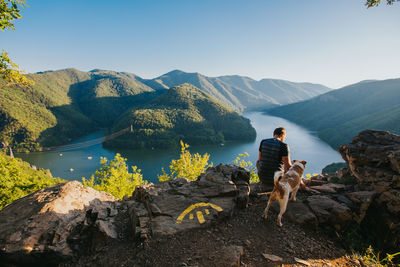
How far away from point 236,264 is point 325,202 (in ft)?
11.6

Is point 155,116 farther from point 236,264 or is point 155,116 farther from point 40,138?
point 236,264

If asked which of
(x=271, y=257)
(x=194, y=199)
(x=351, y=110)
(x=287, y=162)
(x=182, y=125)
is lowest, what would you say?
(x=182, y=125)

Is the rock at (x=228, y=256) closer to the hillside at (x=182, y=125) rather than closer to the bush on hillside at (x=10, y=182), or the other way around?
the bush on hillside at (x=10, y=182)

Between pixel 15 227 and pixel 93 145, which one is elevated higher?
pixel 15 227

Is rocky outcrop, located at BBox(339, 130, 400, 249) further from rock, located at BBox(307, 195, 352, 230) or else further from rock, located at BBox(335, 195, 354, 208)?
rock, located at BBox(307, 195, 352, 230)

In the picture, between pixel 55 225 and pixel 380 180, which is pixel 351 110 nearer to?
pixel 380 180

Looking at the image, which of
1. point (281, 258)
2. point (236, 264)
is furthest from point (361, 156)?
point (236, 264)

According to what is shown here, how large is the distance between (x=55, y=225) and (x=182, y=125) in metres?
136

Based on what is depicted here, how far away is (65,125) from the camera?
154 m

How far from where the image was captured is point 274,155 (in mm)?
5723

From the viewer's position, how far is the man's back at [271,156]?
5672 millimetres

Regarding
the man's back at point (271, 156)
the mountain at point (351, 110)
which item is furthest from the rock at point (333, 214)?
the mountain at point (351, 110)

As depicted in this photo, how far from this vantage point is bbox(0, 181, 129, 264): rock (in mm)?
4703

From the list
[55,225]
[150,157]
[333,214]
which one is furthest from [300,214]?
[150,157]
